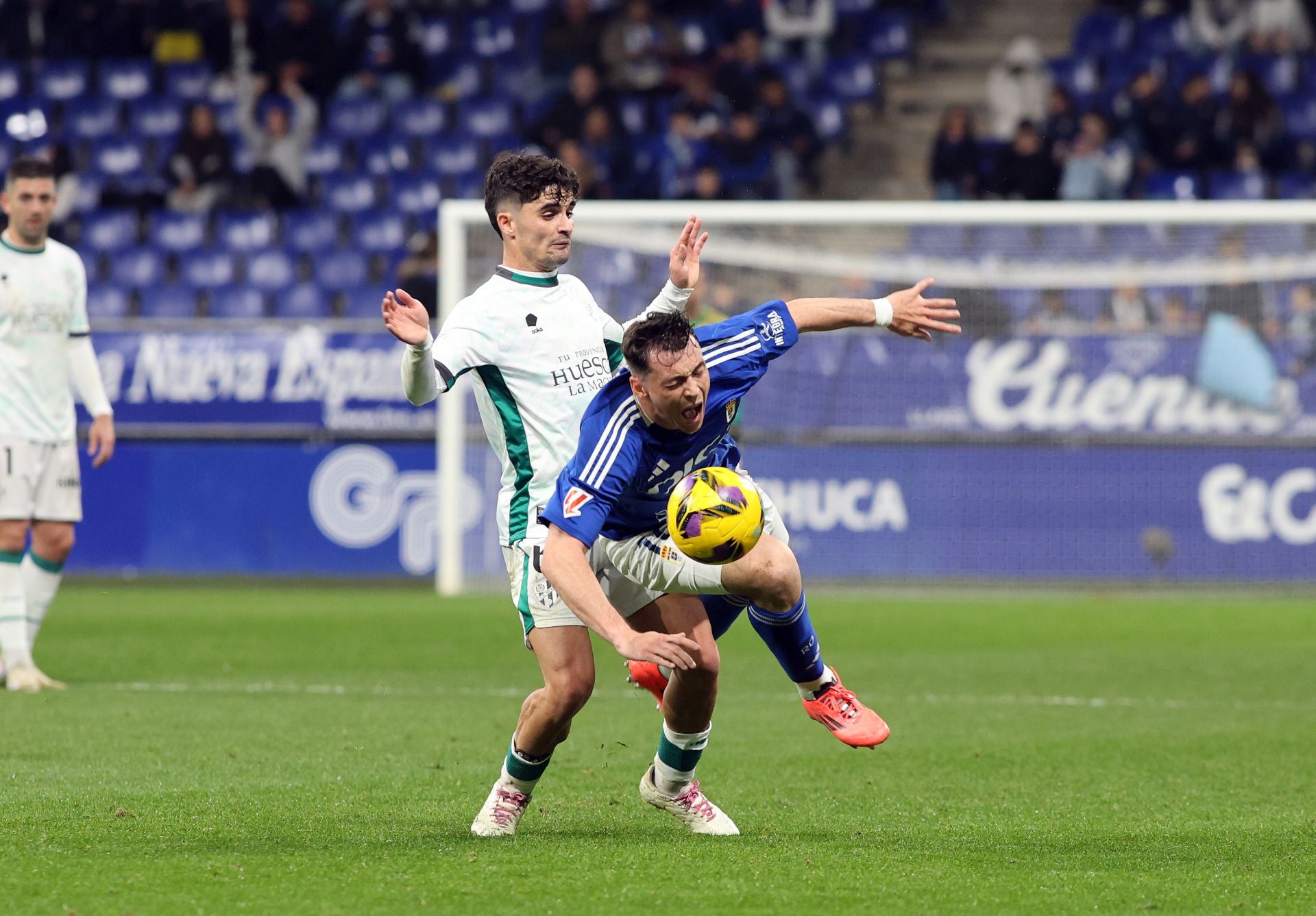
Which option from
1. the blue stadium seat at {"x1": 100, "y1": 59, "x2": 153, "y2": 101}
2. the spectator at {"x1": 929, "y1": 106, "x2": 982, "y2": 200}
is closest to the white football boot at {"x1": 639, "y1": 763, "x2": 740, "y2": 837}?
the spectator at {"x1": 929, "y1": 106, "x2": 982, "y2": 200}

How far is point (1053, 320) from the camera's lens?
15664 millimetres

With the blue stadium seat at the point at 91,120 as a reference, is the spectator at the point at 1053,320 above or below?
below

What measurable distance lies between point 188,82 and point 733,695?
1434 cm

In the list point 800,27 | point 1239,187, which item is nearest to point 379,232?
point 800,27

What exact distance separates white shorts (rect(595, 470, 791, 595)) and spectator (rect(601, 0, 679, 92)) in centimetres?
1557

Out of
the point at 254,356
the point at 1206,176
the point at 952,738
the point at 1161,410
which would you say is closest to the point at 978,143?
the point at 1206,176

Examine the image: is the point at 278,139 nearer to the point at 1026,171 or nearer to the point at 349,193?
the point at 349,193

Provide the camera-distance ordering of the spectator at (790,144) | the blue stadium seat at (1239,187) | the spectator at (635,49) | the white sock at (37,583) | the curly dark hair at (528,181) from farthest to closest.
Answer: the spectator at (635,49) < the spectator at (790,144) < the blue stadium seat at (1239,187) < the white sock at (37,583) < the curly dark hair at (528,181)

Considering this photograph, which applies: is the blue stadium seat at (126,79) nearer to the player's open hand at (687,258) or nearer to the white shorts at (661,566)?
the player's open hand at (687,258)

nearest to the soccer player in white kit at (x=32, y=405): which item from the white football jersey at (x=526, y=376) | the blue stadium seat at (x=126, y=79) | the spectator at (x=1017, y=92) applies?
the white football jersey at (x=526, y=376)

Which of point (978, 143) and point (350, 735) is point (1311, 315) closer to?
point (978, 143)

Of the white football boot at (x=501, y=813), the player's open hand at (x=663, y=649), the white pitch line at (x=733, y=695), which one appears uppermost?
the player's open hand at (x=663, y=649)

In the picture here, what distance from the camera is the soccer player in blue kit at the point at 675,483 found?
5.12 m

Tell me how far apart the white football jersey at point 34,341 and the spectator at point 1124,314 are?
898cm
